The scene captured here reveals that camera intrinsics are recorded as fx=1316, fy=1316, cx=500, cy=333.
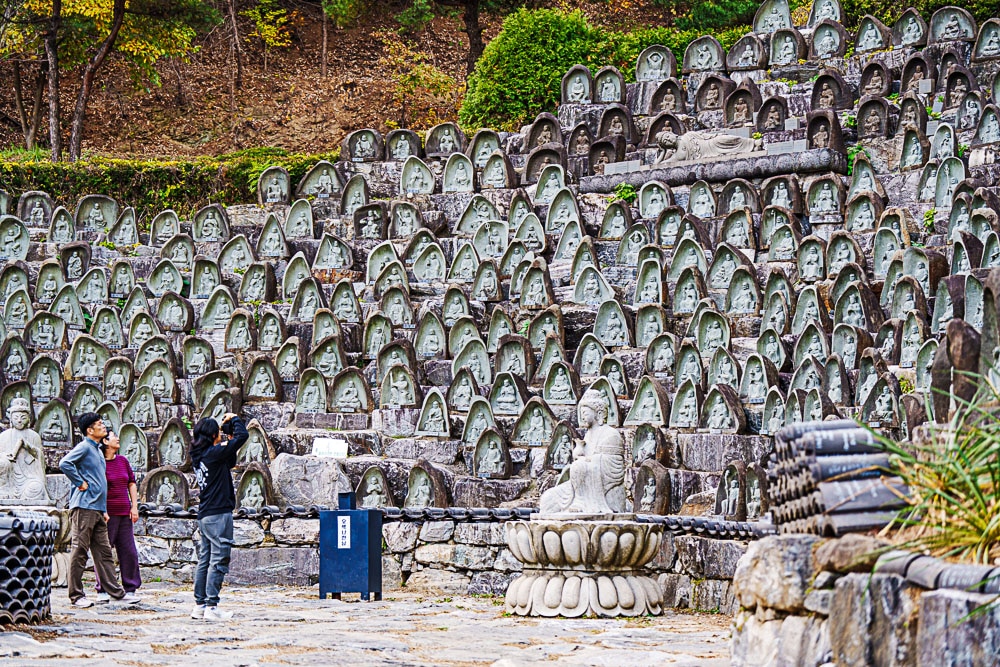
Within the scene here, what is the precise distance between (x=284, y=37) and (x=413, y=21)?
15.1 feet

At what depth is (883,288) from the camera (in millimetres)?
14234

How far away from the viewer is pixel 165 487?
12328mm

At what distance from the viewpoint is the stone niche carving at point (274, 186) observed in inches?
773

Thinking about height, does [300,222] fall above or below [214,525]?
above

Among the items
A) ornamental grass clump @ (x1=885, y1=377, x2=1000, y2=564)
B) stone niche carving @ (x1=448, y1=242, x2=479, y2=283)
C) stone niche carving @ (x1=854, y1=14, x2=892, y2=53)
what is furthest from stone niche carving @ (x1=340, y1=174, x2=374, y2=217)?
ornamental grass clump @ (x1=885, y1=377, x2=1000, y2=564)

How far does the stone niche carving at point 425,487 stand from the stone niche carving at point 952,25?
11.7m

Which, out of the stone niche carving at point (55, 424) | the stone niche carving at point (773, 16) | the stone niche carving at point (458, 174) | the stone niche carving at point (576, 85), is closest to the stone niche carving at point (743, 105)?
the stone niche carving at point (773, 16)

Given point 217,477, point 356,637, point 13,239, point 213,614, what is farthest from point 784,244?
point 13,239

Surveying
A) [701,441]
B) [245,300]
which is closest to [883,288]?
[701,441]

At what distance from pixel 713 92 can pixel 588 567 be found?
1290 centimetres

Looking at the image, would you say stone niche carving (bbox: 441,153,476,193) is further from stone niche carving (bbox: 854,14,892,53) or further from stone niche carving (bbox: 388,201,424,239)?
stone niche carving (bbox: 854,14,892,53)

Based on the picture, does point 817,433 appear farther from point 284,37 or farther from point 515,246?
point 284,37

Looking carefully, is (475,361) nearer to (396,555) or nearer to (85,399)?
(396,555)

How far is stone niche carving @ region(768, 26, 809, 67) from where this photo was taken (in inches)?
817
